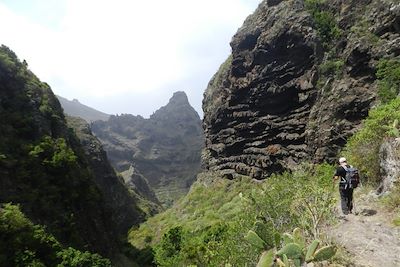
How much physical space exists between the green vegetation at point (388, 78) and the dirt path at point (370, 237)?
26.5m

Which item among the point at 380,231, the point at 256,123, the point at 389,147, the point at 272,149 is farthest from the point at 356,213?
the point at 256,123

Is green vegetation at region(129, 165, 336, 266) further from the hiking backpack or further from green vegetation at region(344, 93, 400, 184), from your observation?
green vegetation at region(344, 93, 400, 184)

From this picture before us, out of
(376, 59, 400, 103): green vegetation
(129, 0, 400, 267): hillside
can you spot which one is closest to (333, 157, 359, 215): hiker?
(129, 0, 400, 267): hillside

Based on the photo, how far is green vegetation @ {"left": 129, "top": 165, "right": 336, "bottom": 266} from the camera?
1453 cm

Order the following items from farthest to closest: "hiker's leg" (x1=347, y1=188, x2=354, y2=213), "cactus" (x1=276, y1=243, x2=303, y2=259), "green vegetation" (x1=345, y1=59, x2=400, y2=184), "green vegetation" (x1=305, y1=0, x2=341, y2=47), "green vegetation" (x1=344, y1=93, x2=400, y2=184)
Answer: "green vegetation" (x1=305, y1=0, x2=341, y2=47) < "green vegetation" (x1=344, y1=93, x2=400, y2=184) < "green vegetation" (x1=345, y1=59, x2=400, y2=184) < "hiker's leg" (x1=347, y1=188, x2=354, y2=213) < "cactus" (x1=276, y1=243, x2=303, y2=259)

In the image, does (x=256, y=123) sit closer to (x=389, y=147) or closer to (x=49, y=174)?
(x=49, y=174)

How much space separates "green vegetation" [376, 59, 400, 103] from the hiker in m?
26.3

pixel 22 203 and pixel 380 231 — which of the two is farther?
pixel 22 203

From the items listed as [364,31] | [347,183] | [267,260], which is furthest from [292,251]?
[364,31]

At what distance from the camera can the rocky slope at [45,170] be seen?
43.0m

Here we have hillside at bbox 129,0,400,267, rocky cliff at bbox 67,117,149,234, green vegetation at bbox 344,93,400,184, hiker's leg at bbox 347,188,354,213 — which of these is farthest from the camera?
rocky cliff at bbox 67,117,149,234

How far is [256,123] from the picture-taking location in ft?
192

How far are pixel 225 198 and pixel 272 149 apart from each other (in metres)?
9.07

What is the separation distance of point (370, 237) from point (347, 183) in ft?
9.86
